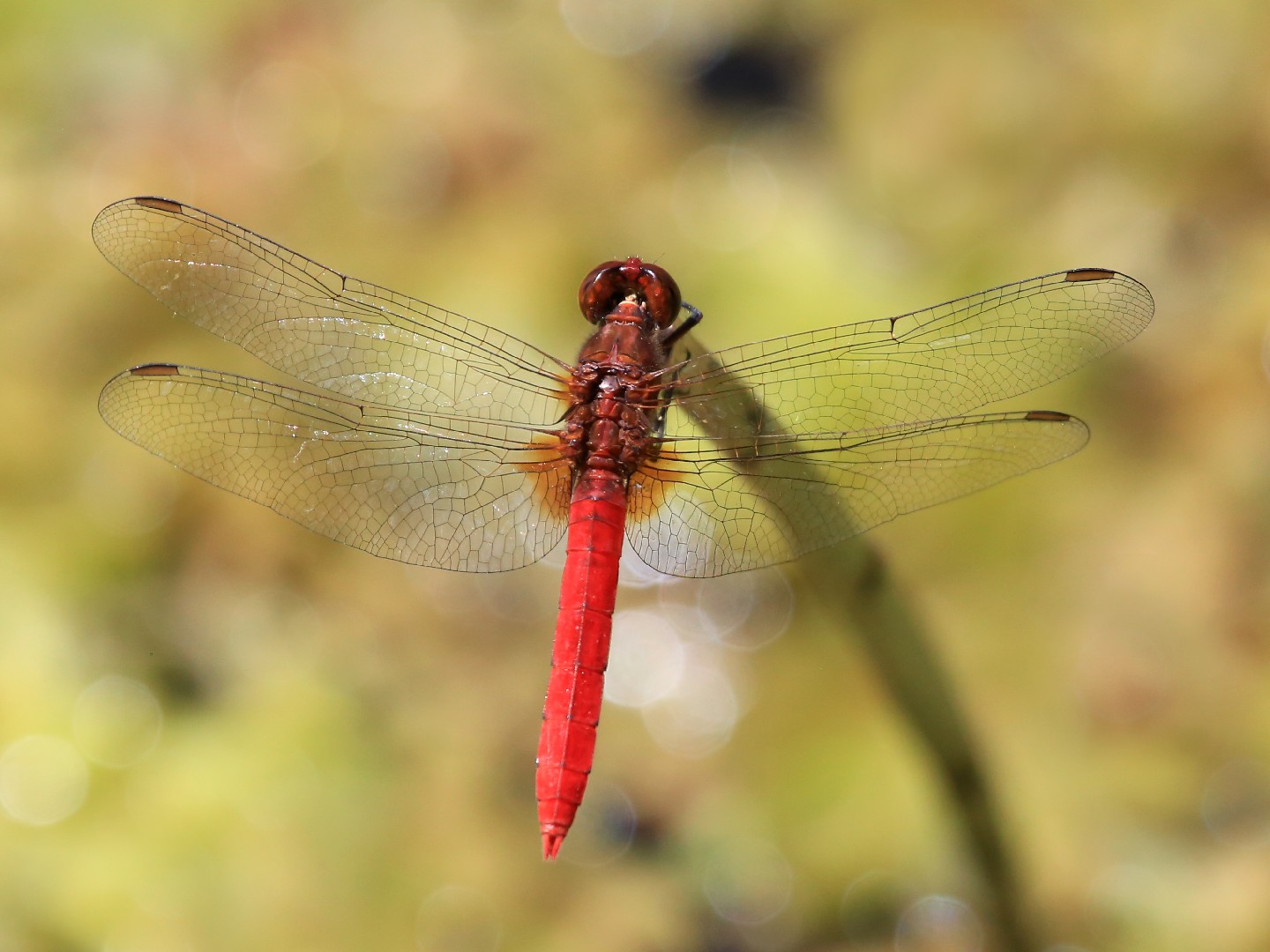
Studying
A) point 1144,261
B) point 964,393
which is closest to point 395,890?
point 964,393

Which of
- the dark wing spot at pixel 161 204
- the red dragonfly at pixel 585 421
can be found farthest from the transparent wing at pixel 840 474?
the dark wing spot at pixel 161 204

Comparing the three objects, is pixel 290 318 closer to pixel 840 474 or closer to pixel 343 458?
pixel 343 458

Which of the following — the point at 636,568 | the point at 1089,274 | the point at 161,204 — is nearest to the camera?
the point at 1089,274

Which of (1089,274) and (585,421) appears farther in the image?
(585,421)

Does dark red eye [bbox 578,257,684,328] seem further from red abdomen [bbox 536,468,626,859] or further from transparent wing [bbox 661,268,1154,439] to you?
red abdomen [bbox 536,468,626,859]

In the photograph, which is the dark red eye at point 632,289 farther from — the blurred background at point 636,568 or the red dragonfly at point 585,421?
the blurred background at point 636,568

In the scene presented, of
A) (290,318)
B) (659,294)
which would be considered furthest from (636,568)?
(290,318)

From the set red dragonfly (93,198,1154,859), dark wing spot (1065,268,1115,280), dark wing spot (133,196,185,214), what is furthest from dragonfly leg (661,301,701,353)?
Result: dark wing spot (133,196,185,214)
